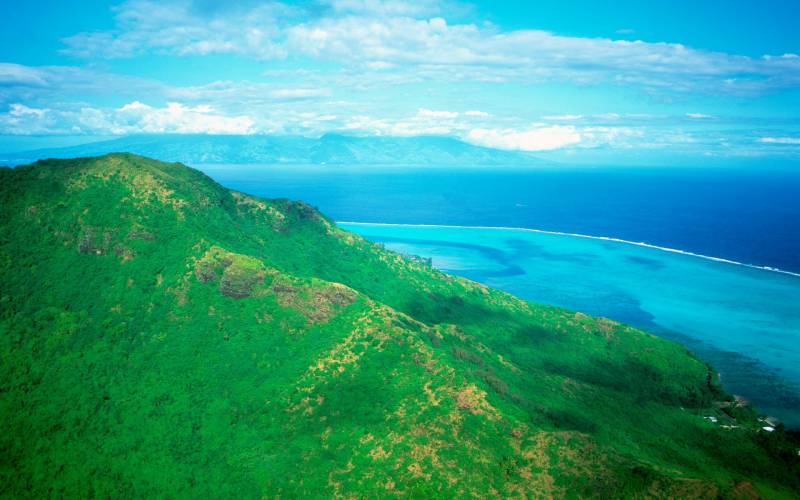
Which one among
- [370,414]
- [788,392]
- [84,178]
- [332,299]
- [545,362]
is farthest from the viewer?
[788,392]

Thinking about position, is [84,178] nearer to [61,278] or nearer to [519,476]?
[61,278]

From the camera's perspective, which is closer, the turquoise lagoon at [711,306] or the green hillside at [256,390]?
the green hillside at [256,390]

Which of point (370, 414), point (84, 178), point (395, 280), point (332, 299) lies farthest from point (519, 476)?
Result: point (84, 178)

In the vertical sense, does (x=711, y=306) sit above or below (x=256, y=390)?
below

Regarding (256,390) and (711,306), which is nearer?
(256,390)

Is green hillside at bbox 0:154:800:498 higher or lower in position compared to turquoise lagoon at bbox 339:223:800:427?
higher

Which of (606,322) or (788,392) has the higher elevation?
(606,322)

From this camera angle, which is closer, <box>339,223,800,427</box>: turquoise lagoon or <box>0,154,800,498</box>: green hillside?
<box>0,154,800,498</box>: green hillside

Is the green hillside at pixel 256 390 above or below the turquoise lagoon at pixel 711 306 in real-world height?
above
